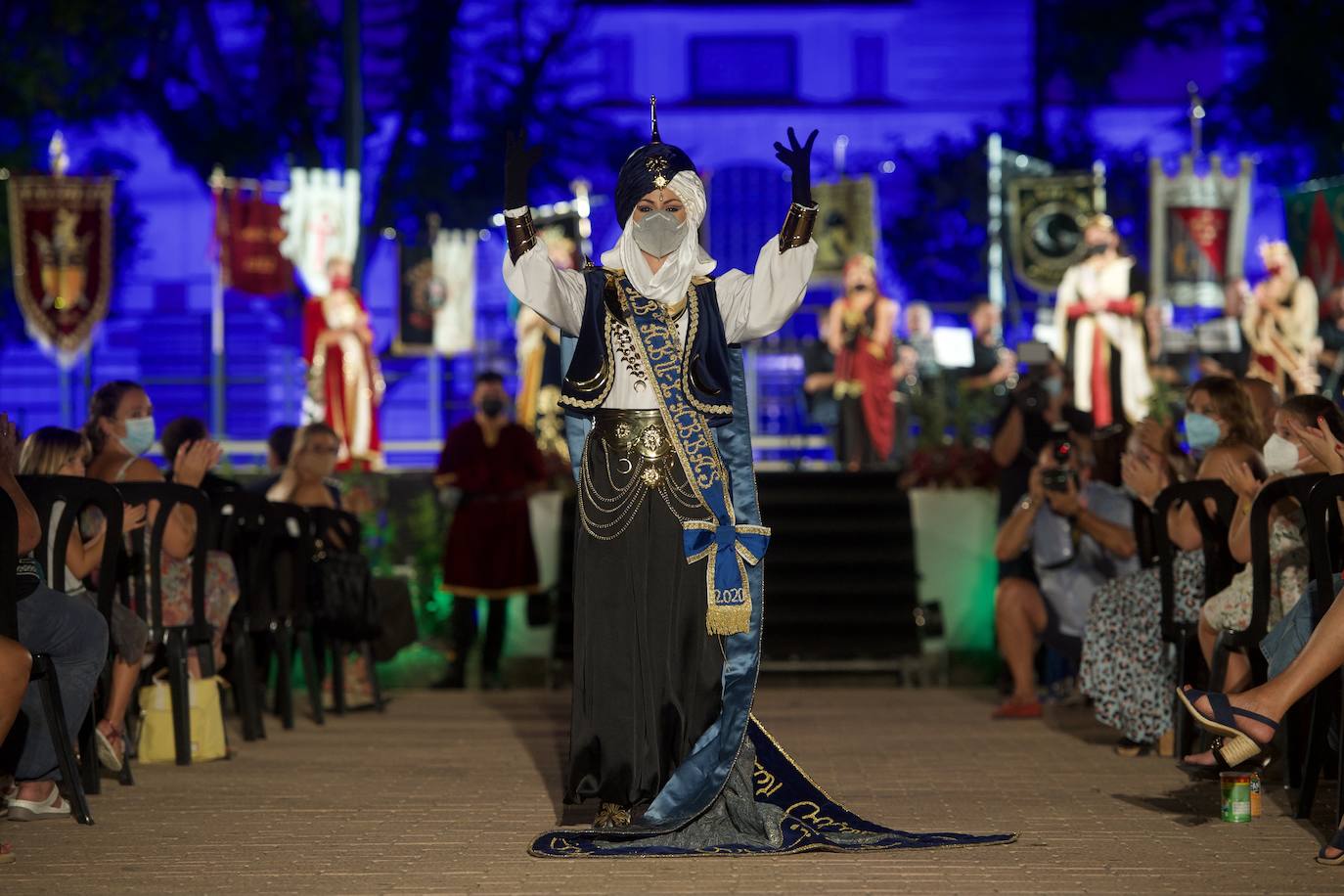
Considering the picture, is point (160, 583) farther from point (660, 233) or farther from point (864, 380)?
point (864, 380)

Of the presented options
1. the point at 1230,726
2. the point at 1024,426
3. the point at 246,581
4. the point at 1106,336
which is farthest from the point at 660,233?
the point at 1106,336

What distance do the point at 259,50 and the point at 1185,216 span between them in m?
12.5

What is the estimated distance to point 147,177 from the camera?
25688mm

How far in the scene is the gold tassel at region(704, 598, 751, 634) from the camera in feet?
17.8

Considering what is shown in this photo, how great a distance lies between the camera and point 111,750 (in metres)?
6.59

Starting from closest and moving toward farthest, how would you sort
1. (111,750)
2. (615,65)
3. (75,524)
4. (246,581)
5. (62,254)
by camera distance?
(75,524), (111,750), (246,581), (62,254), (615,65)

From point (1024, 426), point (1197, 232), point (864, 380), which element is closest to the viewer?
point (1024, 426)

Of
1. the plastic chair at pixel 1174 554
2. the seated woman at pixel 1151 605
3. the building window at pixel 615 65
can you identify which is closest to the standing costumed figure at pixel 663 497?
the plastic chair at pixel 1174 554

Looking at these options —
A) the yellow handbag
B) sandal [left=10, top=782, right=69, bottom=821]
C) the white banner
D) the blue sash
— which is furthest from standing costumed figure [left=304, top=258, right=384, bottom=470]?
the blue sash

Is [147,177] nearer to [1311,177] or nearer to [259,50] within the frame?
[259,50]

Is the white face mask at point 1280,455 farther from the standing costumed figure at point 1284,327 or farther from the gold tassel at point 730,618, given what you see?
the standing costumed figure at point 1284,327

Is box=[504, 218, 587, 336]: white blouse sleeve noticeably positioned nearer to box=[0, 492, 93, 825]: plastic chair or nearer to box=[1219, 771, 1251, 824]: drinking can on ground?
box=[0, 492, 93, 825]: plastic chair

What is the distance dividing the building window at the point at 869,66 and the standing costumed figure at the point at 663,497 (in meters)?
23.9

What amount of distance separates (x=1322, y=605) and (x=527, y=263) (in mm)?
2468
